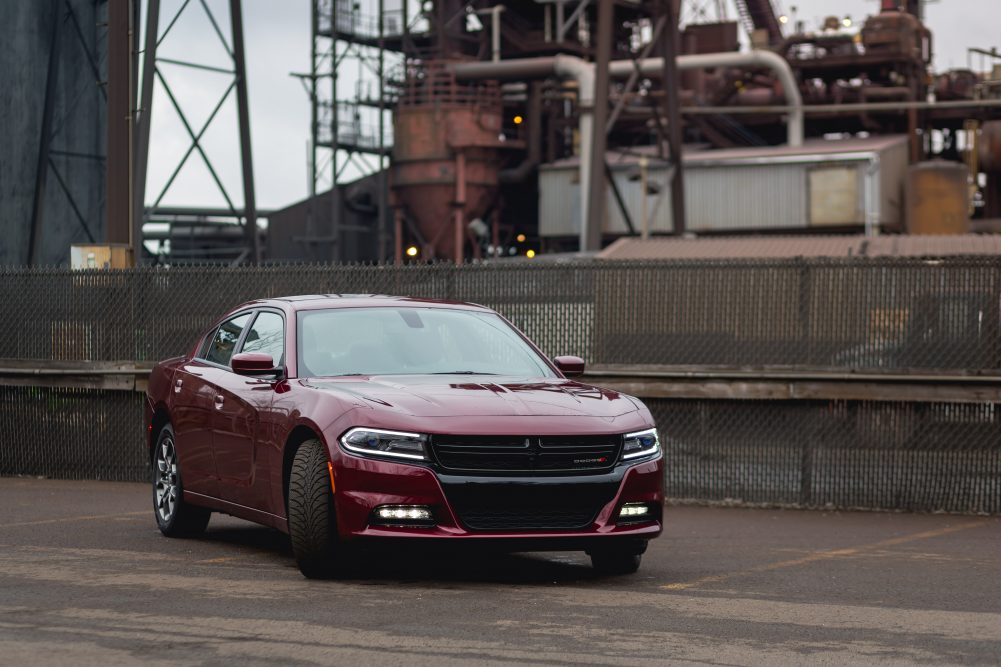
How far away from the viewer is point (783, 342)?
46.6 feet

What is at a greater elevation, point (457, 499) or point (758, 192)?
point (758, 192)

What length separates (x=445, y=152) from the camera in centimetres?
5425

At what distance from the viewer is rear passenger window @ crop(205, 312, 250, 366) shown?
34.8ft

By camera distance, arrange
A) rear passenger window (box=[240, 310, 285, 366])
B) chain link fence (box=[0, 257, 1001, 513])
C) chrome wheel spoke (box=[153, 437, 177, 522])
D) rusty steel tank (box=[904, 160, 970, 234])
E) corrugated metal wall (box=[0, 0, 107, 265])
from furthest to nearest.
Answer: rusty steel tank (box=[904, 160, 970, 234])
corrugated metal wall (box=[0, 0, 107, 265])
chain link fence (box=[0, 257, 1001, 513])
chrome wheel spoke (box=[153, 437, 177, 522])
rear passenger window (box=[240, 310, 285, 366])

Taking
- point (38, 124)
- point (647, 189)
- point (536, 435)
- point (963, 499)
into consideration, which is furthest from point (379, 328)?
point (647, 189)

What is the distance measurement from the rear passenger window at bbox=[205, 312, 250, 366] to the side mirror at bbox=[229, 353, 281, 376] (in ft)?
4.01

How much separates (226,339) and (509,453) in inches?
124

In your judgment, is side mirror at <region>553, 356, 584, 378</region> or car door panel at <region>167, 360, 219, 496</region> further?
car door panel at <region>167, 360, 219, 496</region>

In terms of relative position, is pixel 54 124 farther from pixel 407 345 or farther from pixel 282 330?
pixel 407 345

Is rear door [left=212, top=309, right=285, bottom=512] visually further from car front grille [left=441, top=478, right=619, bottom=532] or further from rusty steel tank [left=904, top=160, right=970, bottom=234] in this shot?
rusty steel tank [left=904, top=160, right=970, bottom=234]

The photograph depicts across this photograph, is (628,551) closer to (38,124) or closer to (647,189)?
(38,124)

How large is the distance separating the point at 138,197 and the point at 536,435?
61.7ft

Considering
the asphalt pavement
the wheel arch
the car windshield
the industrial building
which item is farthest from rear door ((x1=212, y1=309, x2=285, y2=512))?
the industrial building

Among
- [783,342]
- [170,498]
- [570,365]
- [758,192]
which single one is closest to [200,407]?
[170,498]
